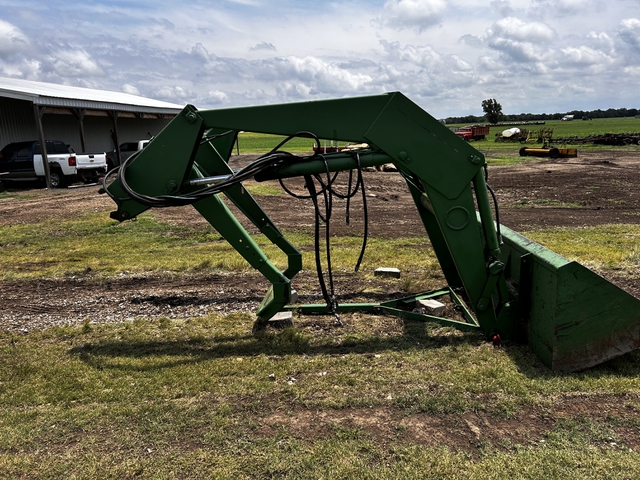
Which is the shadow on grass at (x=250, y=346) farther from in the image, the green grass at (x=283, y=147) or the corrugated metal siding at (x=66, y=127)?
the green grass at (x=283, y=147)

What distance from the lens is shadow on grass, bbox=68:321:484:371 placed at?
4.79 m

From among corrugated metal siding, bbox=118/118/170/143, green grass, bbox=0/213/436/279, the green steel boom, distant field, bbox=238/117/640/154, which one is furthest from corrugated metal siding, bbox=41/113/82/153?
the green steel boom

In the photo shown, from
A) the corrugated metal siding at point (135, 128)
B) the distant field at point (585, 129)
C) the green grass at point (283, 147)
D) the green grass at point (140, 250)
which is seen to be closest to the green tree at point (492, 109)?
the distant field at point (585, 129)

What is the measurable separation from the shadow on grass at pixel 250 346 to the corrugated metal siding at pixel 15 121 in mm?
21299

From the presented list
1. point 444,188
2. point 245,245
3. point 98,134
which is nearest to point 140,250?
point 245,245

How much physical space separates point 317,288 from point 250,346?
215 cm

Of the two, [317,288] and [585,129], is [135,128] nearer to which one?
[317,288]

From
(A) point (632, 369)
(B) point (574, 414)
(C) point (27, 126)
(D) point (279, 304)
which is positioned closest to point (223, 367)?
(D) point (279, 304)

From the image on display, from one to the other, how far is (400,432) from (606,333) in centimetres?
197

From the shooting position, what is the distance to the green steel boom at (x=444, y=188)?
4133mm

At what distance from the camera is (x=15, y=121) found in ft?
74.9

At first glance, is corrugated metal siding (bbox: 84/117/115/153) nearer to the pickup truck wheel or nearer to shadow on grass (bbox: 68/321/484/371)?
the pickup truck wheel

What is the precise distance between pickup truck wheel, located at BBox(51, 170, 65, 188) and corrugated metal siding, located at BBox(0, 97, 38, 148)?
3.93 meters

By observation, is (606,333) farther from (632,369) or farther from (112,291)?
(112,291)
